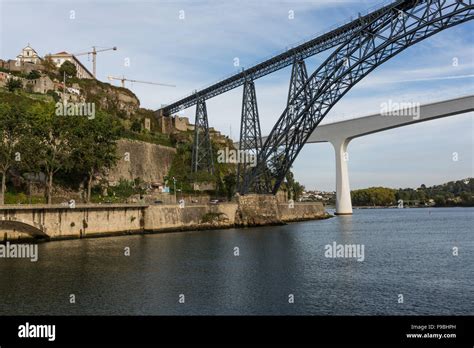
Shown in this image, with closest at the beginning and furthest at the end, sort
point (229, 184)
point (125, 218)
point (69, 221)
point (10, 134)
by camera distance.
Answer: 1. point (69, 221)
2. point (10, 134)
3. point (125, 218)
4. point (229, 184)

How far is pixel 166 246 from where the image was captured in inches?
1422

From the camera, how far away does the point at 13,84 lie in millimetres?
65125

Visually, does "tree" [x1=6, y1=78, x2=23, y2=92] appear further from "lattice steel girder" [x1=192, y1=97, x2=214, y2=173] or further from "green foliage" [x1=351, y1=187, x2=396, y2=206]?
"green foliage" [x1=351, y1=187, x2=396, y2=206]

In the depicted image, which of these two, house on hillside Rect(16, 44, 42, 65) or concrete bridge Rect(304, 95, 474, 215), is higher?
house on hillside Rect(16, 44, 42, 65)

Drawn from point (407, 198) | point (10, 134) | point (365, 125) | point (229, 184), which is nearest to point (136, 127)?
point (229, 184)

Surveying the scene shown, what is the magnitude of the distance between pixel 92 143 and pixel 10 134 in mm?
8209

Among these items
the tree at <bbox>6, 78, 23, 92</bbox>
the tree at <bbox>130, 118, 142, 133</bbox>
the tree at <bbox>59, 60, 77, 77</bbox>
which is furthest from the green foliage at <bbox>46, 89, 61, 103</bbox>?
the tree at <bbox>59, 60, 77, 77</bbox>

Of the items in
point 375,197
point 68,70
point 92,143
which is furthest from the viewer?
point 375,197

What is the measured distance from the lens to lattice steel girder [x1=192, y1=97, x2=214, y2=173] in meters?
68.7

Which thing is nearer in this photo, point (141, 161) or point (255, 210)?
point (255, 210)

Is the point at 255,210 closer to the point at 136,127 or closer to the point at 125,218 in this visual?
the point at 125,218

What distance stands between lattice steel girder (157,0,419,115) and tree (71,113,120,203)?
16060 millimetres

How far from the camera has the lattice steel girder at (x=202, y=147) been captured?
68.7 m
